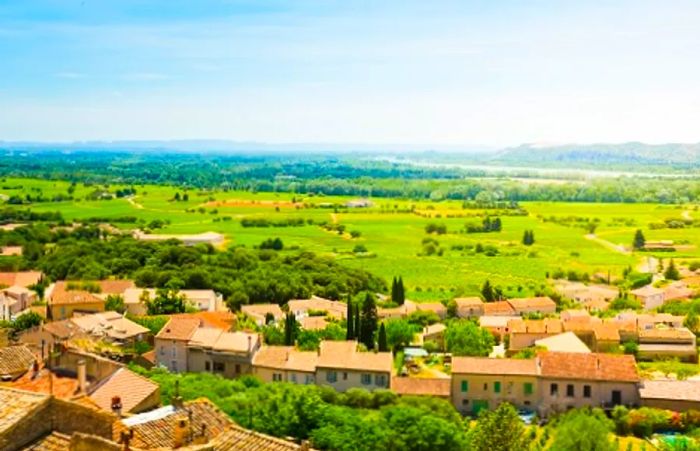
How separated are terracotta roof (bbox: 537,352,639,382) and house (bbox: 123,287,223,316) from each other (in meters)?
22.8

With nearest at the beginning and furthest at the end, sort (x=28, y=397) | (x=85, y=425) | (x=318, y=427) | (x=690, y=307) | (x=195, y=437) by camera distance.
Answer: (x=28, y=397) → (x=85, y=425) → (x=195, y=437) → (x=318, y=427) → (x=690, y=307)

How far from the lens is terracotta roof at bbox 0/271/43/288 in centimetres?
5169

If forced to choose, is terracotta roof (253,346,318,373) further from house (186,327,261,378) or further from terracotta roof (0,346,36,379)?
terracotta roof (0,346,36,379)

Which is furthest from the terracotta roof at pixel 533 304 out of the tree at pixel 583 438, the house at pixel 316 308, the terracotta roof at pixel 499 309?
the tree at pixel 583 438

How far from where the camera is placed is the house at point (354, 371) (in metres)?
29.9

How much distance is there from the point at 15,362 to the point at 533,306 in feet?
117

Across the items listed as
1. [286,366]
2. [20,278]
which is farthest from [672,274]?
[20,278]

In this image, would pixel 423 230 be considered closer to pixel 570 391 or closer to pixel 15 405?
pixel 570 391

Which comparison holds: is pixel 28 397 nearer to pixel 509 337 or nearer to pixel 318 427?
pixel 318 427

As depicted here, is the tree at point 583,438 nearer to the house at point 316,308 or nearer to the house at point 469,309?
the house at point 316,308

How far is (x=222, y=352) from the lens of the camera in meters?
32.4

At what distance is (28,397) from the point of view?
27.7ft

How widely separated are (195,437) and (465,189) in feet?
498

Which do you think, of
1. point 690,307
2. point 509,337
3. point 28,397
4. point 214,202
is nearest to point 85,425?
point 28,397
